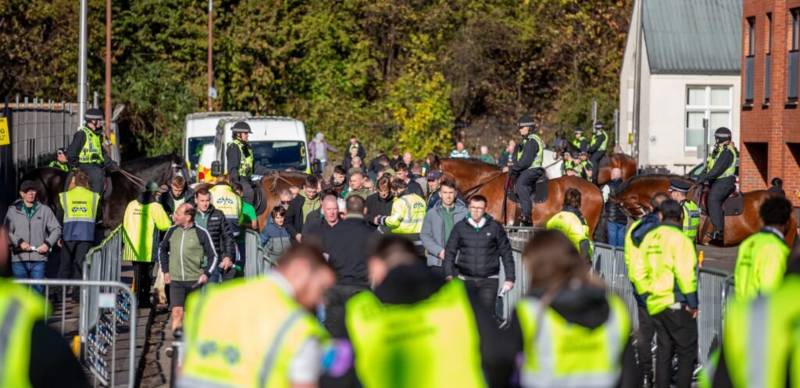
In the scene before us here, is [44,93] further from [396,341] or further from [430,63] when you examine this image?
[396,341]

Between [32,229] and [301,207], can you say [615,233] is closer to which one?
[301,207]

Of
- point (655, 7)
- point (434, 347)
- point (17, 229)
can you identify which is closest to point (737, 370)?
point (434, 347)

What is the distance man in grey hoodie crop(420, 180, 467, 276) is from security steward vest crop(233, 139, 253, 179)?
6572 millimetres

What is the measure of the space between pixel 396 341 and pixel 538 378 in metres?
0.75

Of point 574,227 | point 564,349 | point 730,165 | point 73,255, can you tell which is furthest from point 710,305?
point 730,165

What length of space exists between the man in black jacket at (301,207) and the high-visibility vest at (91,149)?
3281 millimetres

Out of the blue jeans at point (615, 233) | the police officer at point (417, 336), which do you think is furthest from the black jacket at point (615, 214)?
the police officer at point (417, 336)

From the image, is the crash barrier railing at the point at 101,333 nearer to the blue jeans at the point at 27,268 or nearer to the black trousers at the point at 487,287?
the blue jeans at the point at 27,268

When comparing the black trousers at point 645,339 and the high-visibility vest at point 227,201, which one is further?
the high-visibility vest at point 227,201

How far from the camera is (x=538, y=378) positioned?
729cm

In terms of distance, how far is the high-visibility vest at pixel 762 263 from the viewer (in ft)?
32.9

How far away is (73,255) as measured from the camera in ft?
61.3

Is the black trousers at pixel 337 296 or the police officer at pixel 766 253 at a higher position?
the police officer at pixel 766 253

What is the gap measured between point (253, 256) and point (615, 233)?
797cm
